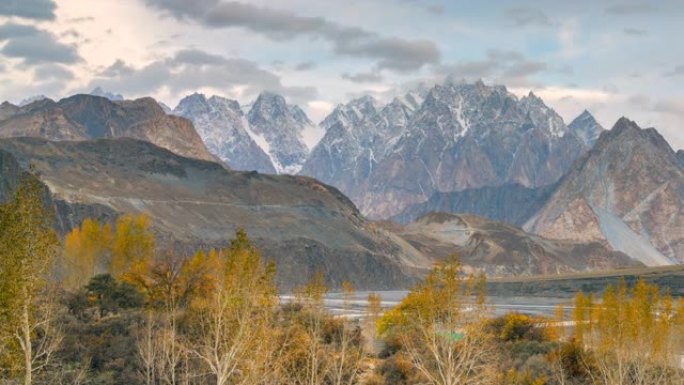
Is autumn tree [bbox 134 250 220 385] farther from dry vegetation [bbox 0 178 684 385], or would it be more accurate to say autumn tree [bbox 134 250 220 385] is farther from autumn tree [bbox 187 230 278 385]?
autumn tree [bbox 187 230 278 385]

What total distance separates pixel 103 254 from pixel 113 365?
214ft

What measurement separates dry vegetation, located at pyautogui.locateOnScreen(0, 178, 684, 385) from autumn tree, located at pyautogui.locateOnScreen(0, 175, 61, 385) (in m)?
0.07

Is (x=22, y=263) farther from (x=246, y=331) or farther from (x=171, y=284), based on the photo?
(x=171, y=284)

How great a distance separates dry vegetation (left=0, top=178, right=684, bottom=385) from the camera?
45625 mm

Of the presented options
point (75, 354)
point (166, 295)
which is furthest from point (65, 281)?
point (75, 354)

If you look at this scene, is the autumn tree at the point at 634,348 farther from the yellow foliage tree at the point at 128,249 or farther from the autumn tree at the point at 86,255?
the autumn tree at the point at 86,255

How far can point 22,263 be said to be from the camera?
4347 cm

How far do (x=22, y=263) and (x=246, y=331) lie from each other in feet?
39.1

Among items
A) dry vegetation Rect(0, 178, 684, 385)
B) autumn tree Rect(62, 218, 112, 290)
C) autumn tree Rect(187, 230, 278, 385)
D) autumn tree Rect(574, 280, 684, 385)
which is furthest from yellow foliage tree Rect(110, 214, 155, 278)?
autumn tree Rect(187, 230, 278, 385)

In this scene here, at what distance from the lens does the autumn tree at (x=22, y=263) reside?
4225 centimetres

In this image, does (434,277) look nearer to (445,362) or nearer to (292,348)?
(445,362)

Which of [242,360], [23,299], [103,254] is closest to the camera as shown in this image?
[23,299]

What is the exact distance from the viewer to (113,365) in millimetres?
73875

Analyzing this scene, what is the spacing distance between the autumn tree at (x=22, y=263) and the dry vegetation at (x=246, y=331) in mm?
69
